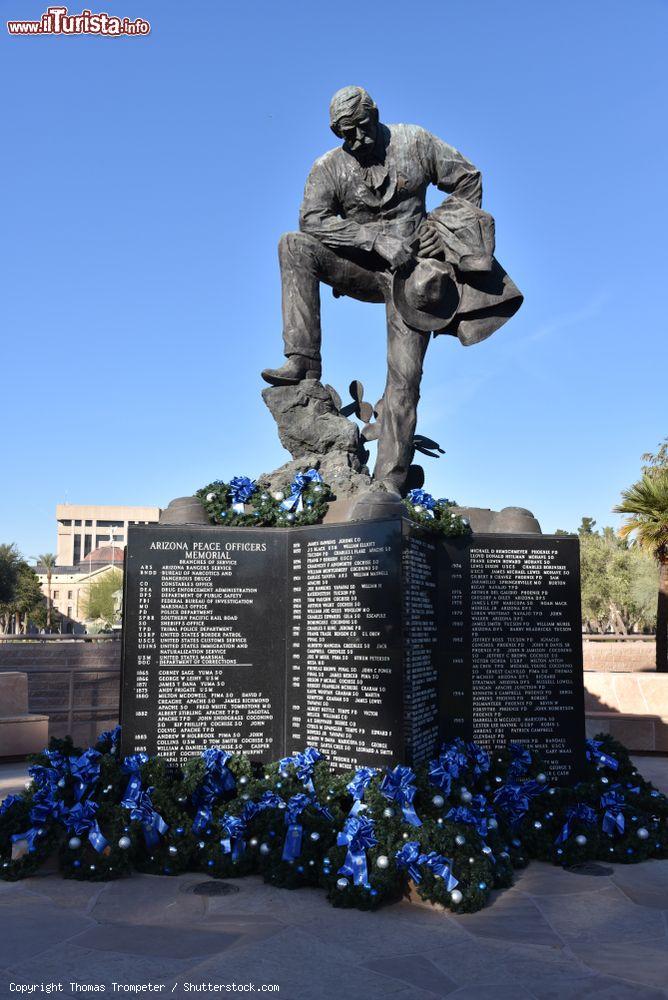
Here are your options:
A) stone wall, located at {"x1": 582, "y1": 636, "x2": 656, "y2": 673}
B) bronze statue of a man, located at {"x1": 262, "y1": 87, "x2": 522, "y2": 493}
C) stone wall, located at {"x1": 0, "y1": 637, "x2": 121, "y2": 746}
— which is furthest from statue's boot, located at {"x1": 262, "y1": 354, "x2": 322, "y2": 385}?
stone wall, located at {"x1": 582, "y1": 636, "x2": 656, "y2": 673}

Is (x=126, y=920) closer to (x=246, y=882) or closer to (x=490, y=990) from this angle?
(x=246, y=882)

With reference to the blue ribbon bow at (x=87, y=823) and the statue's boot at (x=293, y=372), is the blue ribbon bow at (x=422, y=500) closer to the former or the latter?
the statue's boot at (x=293, y=372)

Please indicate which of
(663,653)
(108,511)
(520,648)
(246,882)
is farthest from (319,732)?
(108,511)

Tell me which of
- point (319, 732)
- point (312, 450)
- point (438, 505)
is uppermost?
point (312, 450)

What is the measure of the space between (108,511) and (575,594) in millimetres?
130110

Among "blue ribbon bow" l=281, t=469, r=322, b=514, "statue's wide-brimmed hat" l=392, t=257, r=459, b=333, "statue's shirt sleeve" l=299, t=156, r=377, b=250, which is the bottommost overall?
"blue ribbon bow" l=281, t=469, r=322, b=514

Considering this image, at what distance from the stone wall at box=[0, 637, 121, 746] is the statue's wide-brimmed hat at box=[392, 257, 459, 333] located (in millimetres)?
6282

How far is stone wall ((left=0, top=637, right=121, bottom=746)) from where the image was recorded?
11977mm

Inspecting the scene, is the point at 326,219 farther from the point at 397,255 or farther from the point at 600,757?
the point at 600,757

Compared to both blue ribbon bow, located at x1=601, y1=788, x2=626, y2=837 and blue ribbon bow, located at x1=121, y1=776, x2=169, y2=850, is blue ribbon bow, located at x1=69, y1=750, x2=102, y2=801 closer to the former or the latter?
blue ribbon bow, located at x1=121, y1=776, x2=169, y2=850

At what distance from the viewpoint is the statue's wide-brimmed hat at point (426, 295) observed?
23.3 ft

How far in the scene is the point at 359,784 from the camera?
5.30m

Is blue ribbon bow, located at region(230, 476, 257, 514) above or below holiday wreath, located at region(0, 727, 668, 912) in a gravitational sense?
above

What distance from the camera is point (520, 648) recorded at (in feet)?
21.5
